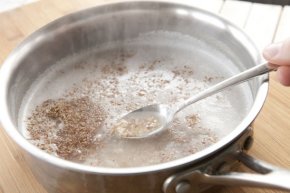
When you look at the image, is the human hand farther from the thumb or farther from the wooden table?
the wooden table

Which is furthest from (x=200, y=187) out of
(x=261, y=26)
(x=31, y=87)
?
(x=261, y=26)

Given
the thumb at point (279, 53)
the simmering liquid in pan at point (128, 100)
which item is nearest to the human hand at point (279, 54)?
the thumb at point (279, 53)

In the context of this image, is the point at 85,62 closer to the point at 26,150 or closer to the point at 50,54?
the point at 50,54

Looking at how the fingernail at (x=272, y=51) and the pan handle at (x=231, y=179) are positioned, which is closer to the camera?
the pan handle at (x=231, y=179)

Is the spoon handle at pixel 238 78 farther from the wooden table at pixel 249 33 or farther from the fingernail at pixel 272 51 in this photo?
the wooden table at pixel 249 33

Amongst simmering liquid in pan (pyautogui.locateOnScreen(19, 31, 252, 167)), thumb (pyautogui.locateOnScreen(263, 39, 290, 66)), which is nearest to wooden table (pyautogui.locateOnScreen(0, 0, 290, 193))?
simmering liquid in pan (pyautogui.locateOnScreen(19, 31, 252, 167))

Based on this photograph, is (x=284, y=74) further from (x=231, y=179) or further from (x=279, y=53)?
(x=231, y=179)
